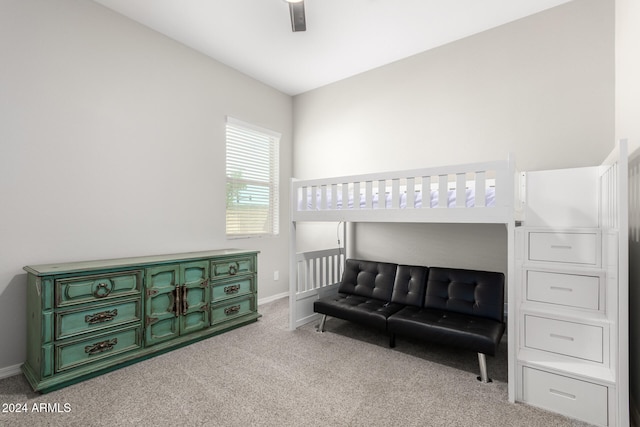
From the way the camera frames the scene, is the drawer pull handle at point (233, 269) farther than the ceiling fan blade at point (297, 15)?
Yes

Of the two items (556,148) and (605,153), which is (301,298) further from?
(605,153)

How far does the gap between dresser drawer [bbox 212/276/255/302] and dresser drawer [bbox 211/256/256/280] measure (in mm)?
69

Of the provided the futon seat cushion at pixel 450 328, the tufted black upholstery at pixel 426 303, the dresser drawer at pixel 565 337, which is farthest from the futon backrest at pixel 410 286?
the dresser drawer at pixel 565 337

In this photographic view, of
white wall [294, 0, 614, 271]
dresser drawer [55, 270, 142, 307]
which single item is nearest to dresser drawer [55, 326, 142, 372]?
dresser drawer [55, 270, 142, 307]

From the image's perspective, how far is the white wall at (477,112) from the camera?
8.45 ft

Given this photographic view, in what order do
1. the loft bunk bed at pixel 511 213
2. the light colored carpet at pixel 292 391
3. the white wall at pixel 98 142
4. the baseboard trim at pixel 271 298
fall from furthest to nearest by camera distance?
the baseboard trim at pixel 271 298
the white wall at pixel 98 142
the light colored carpet at pixel 292 391
the loft bunk bed at pixel 511 213

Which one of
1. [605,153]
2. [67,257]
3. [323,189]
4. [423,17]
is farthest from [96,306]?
[605,153]

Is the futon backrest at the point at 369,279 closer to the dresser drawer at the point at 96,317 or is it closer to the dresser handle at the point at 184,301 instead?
the dresser handle at the point at 184,301

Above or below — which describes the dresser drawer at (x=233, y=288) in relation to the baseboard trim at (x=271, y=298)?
above

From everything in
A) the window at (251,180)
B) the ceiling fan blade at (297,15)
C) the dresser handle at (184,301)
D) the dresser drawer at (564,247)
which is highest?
the ceiling fan blade at (297,15)

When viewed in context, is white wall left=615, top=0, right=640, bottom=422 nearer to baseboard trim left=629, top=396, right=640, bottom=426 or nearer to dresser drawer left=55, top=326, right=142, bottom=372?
baseboard trim left=629, top=396, right=640, bottom=426

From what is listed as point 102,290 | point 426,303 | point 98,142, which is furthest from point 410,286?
point 98,142

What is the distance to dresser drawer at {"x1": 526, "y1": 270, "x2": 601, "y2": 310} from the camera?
180 centimetres

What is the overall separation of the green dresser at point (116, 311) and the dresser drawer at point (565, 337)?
252 centimetres
